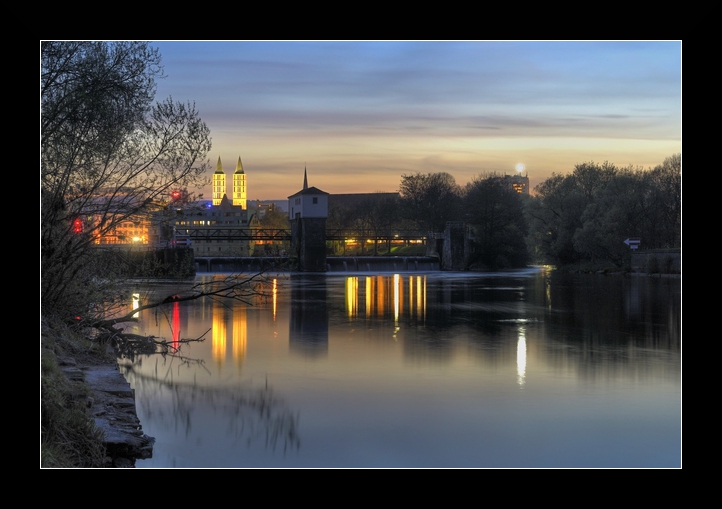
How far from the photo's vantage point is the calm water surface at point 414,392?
823 centimetres

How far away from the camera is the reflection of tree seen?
29.4 feet

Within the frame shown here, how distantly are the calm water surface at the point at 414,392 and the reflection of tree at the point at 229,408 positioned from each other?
0.03 metres

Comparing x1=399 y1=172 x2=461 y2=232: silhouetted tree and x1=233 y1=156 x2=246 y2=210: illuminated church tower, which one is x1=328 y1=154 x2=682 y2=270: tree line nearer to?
x1=399 y1=172 x2=461 y2=232: silhouetted tree

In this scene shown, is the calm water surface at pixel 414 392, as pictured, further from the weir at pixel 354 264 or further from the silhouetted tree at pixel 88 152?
the weir at pixel 354 264

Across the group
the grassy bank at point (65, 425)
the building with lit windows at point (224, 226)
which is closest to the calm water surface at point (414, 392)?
the grassy bank at point (65, 425)

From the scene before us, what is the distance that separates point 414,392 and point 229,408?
2649mm

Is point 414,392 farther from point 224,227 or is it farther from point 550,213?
point 224,227

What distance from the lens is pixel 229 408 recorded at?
1020 cm

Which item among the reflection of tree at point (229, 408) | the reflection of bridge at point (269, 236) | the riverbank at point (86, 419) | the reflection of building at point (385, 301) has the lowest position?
the reflection of tree at point (229, 408)

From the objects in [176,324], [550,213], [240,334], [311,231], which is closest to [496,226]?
[550,213]

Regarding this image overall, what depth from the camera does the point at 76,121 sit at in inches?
444

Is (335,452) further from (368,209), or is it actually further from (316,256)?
(368,209)

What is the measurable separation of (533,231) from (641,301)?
36.3m
